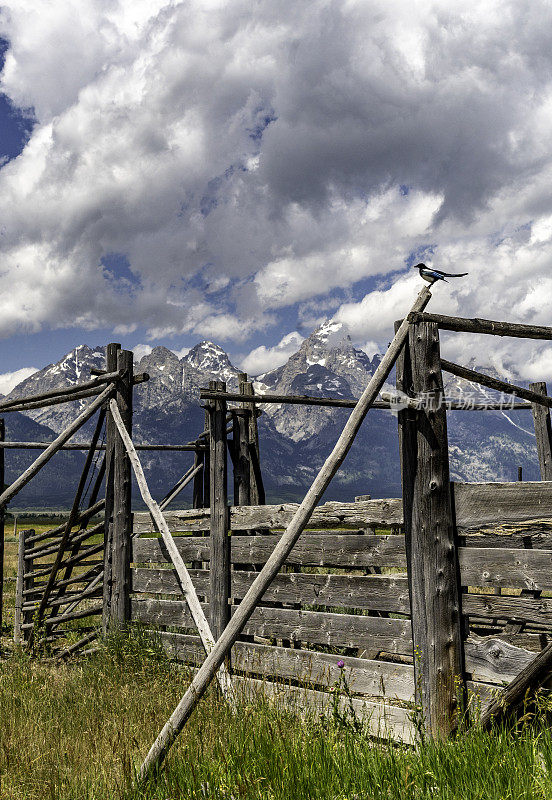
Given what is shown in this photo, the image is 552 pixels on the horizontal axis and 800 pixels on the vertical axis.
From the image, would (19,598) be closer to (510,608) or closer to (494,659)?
(494,659)

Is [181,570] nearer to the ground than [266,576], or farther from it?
nearer to the ground

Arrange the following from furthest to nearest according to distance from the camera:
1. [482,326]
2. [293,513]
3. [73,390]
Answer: [73,390]
[293,513]
[482,326]

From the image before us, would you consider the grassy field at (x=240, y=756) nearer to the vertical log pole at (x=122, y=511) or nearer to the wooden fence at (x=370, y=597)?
the wooden fence at (x=370, y=597)

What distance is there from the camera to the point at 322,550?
5.87 metres

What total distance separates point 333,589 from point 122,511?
4045 mm

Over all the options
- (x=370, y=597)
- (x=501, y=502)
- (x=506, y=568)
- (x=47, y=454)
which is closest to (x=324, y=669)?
(x=370, y=597)

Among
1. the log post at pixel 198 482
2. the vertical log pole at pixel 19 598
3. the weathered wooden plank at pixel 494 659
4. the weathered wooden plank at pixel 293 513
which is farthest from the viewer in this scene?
the log post at pixel 198 482

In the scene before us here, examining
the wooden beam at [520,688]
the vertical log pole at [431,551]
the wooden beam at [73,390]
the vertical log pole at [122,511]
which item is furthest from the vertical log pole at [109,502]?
the wooden beam at [520,688]

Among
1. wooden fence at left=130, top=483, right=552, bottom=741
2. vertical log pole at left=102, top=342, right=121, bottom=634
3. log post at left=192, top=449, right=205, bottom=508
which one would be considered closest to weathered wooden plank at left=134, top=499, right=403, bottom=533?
wooden fence at left=130, top=483, right=552, bottom=741

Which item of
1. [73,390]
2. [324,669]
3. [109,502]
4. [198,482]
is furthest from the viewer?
[198,482]

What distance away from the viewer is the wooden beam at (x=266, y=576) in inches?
165

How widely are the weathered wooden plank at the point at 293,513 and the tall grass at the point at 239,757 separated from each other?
1.60 metres

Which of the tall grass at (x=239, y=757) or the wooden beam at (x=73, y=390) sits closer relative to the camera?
the tall grass at (x=239, y=757)

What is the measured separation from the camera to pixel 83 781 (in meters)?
4.02
